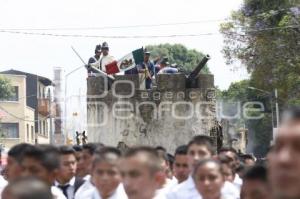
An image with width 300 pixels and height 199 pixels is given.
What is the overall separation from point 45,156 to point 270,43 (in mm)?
25989

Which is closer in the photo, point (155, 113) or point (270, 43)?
point (155, 113)

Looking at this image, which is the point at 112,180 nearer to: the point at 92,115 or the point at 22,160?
the point at 22,160

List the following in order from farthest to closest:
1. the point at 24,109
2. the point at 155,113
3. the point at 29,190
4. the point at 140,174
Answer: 1. the point at 24,109
2. the point at 155,113
3. the point at 140,174
4. the point at 29,190


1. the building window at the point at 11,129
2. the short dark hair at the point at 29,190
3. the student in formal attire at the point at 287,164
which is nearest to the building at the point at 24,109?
the building window at the point at 11,129

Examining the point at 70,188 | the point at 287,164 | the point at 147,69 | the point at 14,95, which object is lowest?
the point at 70,188

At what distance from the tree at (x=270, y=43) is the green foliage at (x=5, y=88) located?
95.2 feet

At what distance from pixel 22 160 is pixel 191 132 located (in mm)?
15409

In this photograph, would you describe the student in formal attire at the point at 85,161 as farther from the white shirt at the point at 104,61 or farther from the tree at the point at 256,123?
the tree at the point at 256,123

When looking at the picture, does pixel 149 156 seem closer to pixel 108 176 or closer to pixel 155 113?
pixel 108 176

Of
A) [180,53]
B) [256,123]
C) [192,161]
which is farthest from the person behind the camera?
[180,53]

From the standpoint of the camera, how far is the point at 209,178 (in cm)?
618

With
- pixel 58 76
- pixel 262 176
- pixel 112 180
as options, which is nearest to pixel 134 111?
pixel 112 180

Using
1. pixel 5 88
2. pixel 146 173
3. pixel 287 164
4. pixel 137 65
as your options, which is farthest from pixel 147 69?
pixel 5 88

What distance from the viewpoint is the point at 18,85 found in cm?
6550
